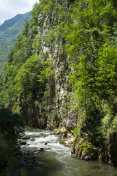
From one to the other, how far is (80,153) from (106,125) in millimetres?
3215

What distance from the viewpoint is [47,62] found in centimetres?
3591

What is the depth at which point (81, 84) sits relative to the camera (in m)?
16.4

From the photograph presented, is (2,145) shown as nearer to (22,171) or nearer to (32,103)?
(22,171)

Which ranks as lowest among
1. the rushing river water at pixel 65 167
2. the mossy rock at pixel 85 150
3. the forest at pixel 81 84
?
the rushing river water at pixel 65 167

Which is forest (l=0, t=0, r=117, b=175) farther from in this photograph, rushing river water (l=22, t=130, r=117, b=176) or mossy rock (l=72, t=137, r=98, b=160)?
rushing river water (l=22, t=130, r=117, b=176)

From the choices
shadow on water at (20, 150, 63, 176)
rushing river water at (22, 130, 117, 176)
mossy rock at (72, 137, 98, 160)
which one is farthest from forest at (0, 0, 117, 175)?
shadow on water at (20, 150, 63, 176)

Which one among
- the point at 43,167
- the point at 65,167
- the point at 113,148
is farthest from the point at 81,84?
the point at 43,167

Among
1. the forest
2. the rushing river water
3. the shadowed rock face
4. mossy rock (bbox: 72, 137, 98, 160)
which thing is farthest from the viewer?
the forest

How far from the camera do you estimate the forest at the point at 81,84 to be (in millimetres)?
14258

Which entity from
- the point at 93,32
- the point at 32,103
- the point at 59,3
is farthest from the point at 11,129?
the point at 59,3

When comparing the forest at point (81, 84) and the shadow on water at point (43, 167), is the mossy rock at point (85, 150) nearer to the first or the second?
the forest at point (81, 84)

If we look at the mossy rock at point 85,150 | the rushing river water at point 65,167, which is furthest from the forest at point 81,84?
the rushing river water at point 65,167

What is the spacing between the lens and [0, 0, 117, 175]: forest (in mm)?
14258

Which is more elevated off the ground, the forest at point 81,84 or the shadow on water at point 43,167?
the forest at point 81,84
